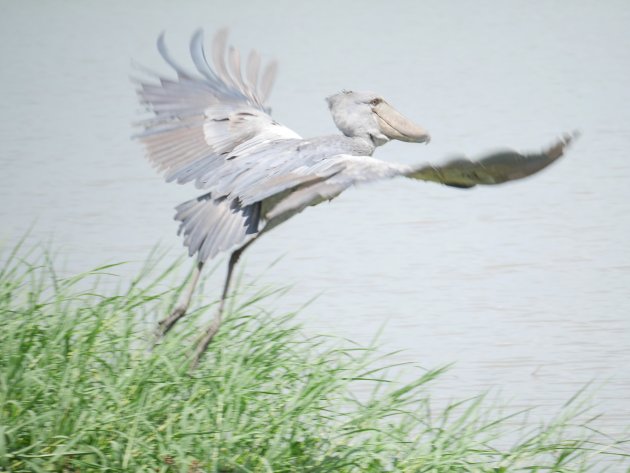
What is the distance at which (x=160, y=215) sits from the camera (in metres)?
6.52

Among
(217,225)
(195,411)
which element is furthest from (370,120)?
(195,411)

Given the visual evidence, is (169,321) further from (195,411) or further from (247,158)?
(247,158)

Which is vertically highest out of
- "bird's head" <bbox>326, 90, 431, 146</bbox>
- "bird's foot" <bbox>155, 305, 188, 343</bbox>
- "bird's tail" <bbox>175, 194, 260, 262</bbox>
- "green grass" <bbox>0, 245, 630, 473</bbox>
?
"bird's head" <bbox>326, 90, 431, 146</bbox>

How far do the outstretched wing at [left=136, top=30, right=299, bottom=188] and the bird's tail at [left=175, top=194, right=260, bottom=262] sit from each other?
0.42 feet

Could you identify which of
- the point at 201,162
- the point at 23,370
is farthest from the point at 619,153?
the point at 23,370

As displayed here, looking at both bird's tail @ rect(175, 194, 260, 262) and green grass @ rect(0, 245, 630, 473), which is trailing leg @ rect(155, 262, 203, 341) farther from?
bird's tail @ rect(175, 194, 260, 262)

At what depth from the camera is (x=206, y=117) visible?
4.49 meters

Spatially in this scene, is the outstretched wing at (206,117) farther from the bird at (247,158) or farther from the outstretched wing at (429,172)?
the outstretched wing at (429,172)

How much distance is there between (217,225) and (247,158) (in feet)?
0.94

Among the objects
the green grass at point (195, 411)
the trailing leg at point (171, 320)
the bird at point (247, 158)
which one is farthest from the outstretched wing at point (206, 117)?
the green grass at point (195, 411)

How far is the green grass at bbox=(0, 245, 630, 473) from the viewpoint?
323 centimetres

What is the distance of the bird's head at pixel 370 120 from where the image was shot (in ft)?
14.0

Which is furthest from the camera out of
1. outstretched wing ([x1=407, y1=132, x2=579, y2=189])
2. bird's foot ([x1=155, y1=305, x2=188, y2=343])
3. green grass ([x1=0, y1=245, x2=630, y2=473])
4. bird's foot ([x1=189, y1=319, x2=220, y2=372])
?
bird's foot ([x1=155, y1=305, x2=188, y2=343])

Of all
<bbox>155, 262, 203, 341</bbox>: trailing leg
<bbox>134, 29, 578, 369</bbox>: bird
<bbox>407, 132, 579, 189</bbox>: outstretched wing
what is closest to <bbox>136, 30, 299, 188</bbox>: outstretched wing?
<bbox>134, 29, 578, 369</bbox>: bird
